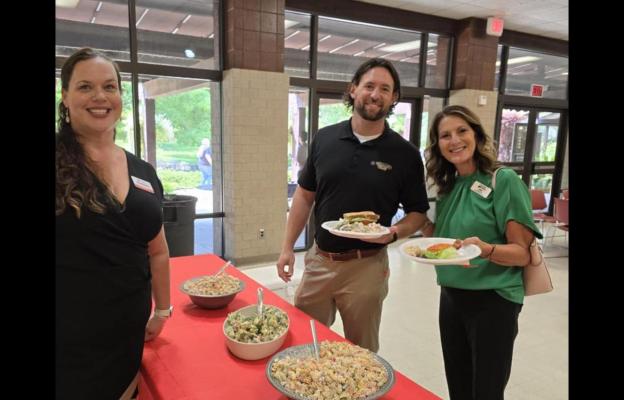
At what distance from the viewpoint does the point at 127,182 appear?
1.20 m

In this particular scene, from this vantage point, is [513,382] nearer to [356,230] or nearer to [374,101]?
[356,230]

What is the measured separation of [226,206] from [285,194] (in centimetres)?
76

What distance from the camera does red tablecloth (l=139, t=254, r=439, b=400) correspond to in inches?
47.4

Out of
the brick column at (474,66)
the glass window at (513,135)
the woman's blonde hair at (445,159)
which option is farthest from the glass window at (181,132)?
the glass window at (513,135)

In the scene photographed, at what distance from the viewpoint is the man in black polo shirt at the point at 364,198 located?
1.99 m

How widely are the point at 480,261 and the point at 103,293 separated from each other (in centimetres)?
134

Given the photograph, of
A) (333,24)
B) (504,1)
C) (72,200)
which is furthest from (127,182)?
(504,1)

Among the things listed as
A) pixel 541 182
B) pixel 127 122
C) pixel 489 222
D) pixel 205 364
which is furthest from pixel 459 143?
pixel 541 182

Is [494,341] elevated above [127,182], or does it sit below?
below

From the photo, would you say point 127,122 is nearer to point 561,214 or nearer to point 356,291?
point 356,291

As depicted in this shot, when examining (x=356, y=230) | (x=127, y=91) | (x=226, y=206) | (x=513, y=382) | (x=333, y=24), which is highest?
(x=333, y=24)

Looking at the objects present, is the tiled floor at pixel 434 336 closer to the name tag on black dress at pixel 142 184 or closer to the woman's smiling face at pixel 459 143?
the woman's smiling face at pixel 459 143

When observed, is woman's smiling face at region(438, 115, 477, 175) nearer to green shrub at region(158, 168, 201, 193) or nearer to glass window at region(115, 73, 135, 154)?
glass window at region(115, 73, 135, 154)
